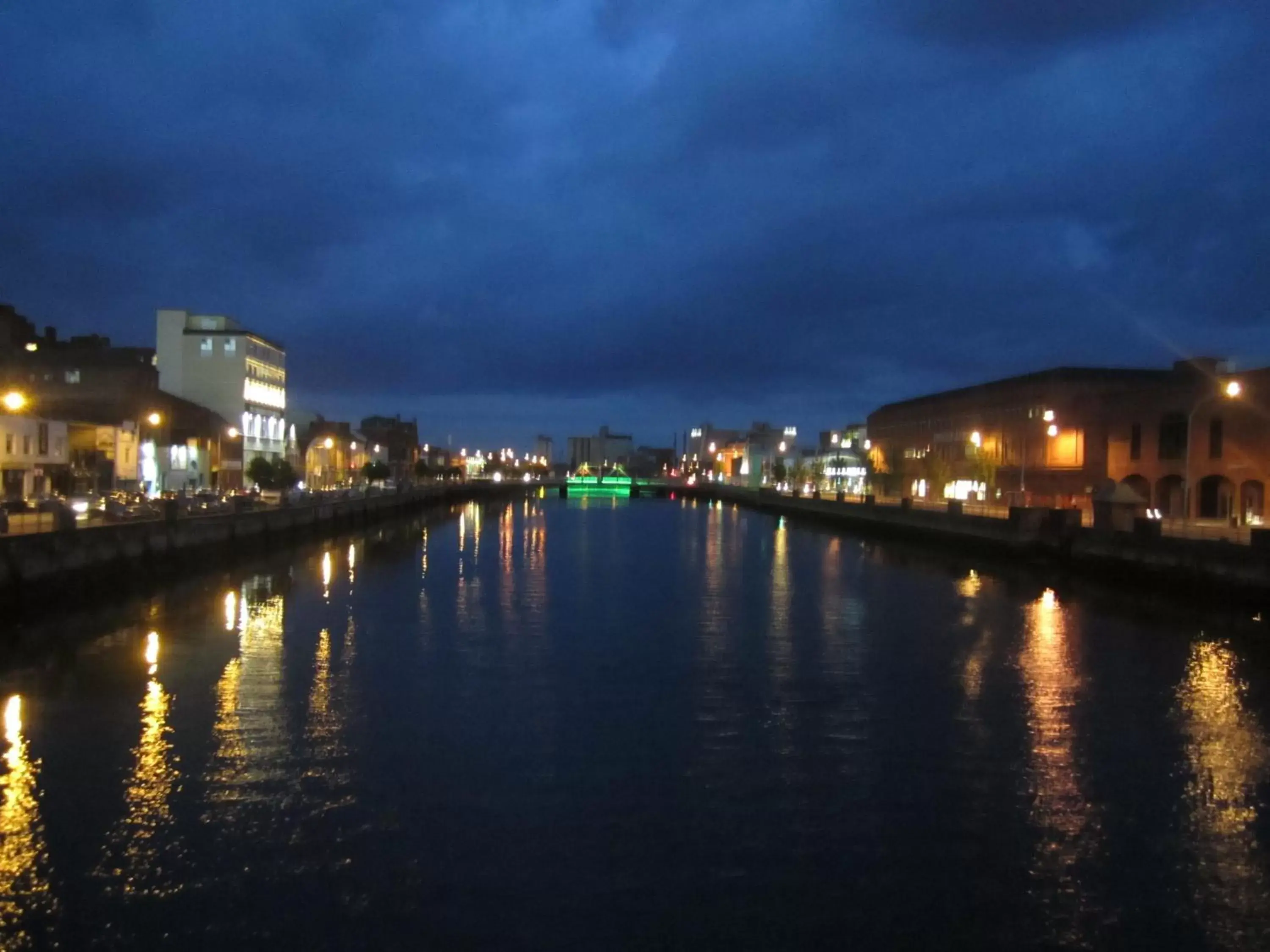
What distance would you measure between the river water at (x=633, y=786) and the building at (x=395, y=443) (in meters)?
126

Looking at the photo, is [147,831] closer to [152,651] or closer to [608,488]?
[152,651]

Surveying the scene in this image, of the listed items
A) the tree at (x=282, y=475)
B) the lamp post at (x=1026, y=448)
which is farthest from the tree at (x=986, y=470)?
the tree at (x=282, y=475)

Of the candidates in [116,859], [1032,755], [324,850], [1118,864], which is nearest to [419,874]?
[324,850]

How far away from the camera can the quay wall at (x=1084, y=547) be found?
29531 mm

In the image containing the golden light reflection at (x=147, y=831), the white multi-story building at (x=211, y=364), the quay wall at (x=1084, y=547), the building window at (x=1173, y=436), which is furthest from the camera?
the white multi-story building at (x=211, y=364)

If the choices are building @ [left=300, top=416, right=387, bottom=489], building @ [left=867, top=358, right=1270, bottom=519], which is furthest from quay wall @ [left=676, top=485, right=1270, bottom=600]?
building @ [left=300, top=416, right=387, bottom=489]

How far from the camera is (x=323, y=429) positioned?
124 m

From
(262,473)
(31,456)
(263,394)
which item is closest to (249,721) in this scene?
(31,456)

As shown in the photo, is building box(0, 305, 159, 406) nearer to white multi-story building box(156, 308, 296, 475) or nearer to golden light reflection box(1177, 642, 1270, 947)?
white multi-story building box(156, 308, 296, 475)

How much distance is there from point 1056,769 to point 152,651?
15508 mm

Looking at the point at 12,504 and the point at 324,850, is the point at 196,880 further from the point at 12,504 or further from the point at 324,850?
the point at 12,504

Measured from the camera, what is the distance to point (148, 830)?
431 inches

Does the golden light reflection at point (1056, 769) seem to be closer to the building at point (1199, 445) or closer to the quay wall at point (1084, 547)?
the quay wall at point (1084, 547)

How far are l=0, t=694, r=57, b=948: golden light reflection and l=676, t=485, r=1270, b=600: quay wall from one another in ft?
84.9
